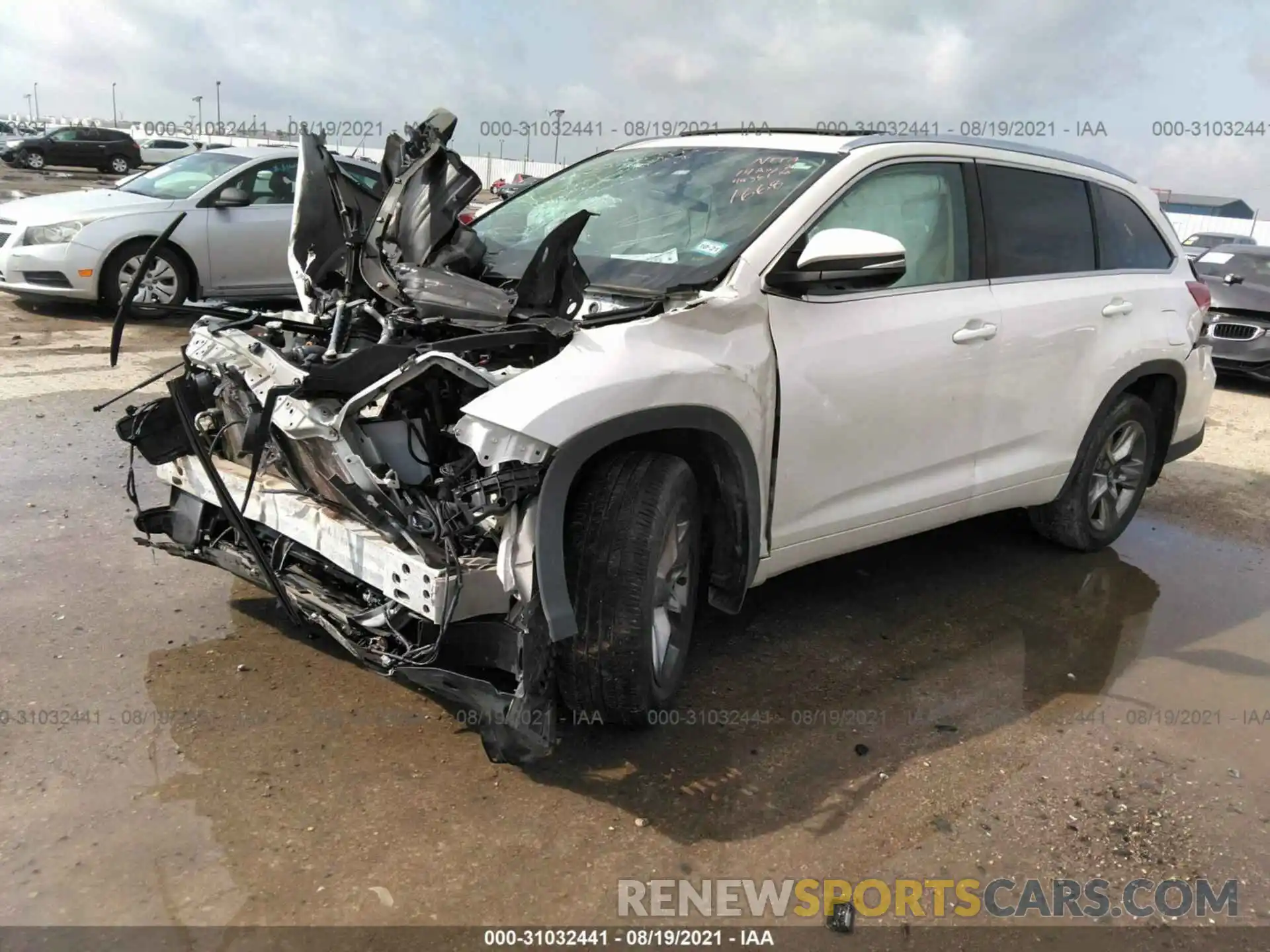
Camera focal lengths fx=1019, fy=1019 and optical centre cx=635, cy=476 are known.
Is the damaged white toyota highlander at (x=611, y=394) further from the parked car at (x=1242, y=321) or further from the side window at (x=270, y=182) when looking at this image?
the parked car at (x=1242, y=321)

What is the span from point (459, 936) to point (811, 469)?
1.91 meters

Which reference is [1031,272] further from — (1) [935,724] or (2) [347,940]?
(2) [347,940]

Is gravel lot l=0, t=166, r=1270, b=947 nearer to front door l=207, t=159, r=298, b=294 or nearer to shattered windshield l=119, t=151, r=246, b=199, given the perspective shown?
front door l=207, t=159, r=298, b=294

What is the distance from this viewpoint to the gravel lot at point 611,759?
2.65 m

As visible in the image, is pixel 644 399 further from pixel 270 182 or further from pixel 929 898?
pixel 270 182

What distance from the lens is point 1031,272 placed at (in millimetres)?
4465

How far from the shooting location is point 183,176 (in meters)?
10.1

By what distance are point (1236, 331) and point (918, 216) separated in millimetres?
8640

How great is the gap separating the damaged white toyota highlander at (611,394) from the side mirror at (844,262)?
0.01 m

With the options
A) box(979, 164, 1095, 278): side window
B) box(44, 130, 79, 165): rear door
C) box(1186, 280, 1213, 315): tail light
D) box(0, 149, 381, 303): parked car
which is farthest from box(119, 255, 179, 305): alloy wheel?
box(44, 130, 79, 165): rear door

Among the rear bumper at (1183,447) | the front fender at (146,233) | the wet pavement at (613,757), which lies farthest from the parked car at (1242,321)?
the front fender at (146,233)

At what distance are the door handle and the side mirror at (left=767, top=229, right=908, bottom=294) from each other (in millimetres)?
630

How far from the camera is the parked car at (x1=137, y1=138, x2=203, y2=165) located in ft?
123

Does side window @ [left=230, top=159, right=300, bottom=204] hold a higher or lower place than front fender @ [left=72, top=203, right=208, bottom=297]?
higher
